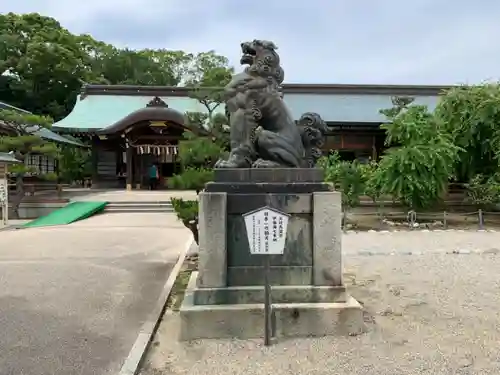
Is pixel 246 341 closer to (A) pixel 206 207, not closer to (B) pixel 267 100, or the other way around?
(A) pixel 206 207

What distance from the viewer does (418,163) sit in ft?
39.6

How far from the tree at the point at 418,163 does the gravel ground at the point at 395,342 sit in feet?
18.3

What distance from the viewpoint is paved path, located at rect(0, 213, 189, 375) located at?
12.4 feet

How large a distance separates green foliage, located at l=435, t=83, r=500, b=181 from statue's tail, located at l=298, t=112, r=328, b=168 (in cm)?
952

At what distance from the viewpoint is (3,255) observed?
336 inches

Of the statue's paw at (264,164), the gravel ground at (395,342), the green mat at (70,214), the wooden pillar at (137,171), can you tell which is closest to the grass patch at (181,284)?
the gravel ground at (395,342)

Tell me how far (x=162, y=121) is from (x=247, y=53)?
59.6 feet

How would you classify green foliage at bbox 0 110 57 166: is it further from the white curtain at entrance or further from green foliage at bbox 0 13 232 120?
green foliage at bbox 0 13 232 120

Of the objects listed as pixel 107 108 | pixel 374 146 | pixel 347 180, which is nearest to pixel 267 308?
pixel 347 180

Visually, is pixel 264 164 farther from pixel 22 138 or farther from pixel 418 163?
pixel 22 138

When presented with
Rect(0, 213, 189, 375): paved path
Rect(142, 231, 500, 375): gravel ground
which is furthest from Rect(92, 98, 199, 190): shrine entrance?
Rect(142, 231, 500, 375): gravel ground

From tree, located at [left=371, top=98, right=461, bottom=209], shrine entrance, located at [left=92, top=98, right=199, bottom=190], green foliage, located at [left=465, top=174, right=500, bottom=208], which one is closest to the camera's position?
tree, located at [left=371, top=98, right=461, bottom=209]

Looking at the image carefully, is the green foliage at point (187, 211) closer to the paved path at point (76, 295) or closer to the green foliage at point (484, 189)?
the paved path at point (76, 295)

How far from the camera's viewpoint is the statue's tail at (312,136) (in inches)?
192
